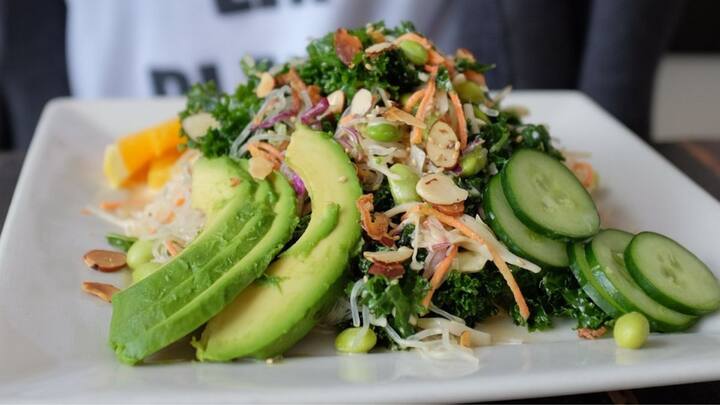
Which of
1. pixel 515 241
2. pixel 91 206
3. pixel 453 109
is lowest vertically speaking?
pixel 91 206

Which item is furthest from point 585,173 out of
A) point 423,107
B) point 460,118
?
point 423,107

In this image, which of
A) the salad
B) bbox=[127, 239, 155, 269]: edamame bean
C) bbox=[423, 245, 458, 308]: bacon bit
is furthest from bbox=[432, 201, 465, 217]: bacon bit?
bbox=[127, 239, 155, 269]: edamame bean

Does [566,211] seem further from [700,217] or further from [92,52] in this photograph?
[92,52]

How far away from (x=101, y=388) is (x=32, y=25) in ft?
12.1

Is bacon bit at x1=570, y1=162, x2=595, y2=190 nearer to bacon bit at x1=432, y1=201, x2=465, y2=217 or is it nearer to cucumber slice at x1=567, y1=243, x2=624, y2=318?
cucumber slice at x1=567, y1=243, x2=624, y2=318

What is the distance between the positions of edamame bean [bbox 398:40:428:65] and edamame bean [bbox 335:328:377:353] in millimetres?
871

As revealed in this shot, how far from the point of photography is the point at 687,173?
3.16 metres

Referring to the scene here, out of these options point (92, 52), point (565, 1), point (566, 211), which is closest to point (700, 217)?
point (566, 211)

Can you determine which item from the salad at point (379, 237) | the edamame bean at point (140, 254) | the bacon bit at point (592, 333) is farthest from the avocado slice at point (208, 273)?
the bacon bit at point (592, 333)

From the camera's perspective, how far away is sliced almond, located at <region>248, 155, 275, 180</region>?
2184 millimetres

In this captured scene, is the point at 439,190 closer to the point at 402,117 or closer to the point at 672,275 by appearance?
the point at 402,117

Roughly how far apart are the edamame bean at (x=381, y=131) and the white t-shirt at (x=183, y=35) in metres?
2.50

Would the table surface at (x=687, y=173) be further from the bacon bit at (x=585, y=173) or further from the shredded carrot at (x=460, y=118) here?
the shredded carrot at (x=460, y=118)

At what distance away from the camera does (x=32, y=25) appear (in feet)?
15.3
